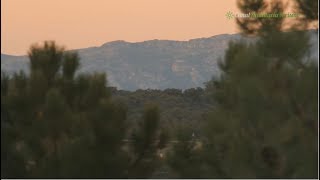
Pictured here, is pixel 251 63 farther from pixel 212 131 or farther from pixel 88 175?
pixel 88 175

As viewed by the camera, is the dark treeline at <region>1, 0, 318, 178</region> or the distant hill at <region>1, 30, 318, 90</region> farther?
the distant hill at <region>1, 30, 318, 90</region>

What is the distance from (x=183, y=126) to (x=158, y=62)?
132 metres

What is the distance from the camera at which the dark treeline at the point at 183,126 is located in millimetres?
9016

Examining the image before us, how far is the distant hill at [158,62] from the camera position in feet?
428

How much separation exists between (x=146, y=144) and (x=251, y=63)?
3.11 metres

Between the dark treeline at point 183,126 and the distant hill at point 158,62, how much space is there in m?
113

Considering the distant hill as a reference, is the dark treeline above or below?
above

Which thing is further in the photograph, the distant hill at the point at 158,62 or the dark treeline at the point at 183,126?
the distant hill at the point at 158,62

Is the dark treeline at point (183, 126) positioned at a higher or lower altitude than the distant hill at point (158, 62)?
higher

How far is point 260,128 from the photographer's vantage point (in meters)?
9.20

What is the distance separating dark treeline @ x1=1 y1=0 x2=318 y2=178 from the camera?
9016 mm

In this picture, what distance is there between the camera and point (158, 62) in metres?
144

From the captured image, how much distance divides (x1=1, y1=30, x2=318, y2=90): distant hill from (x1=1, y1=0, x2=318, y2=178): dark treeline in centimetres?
11285

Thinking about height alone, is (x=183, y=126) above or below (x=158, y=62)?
above
